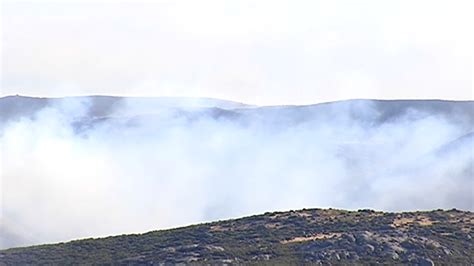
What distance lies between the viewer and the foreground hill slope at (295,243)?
11881cm

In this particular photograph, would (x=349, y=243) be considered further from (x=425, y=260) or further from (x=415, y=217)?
(x=415, y=217)

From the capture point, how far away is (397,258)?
388 ft

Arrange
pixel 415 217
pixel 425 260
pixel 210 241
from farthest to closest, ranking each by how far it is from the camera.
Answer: pixel 415 217 < pixel 210 241 < pixel 425 260

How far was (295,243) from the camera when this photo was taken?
124938mm

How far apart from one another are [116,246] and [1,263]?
54.3 ft

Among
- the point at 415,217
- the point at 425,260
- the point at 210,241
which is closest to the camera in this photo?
the point at 425,260

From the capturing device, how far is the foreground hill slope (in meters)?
119

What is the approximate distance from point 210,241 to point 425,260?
3048 centimetres

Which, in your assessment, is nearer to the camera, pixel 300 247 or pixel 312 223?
pixel 300 247

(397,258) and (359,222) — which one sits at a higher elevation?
(359,222)

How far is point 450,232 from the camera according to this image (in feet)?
428

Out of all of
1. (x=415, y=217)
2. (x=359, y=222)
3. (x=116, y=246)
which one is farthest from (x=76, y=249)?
(x=415, y=217)

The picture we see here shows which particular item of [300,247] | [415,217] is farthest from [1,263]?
[415,217]

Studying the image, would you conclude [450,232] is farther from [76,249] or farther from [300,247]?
[76,249]
